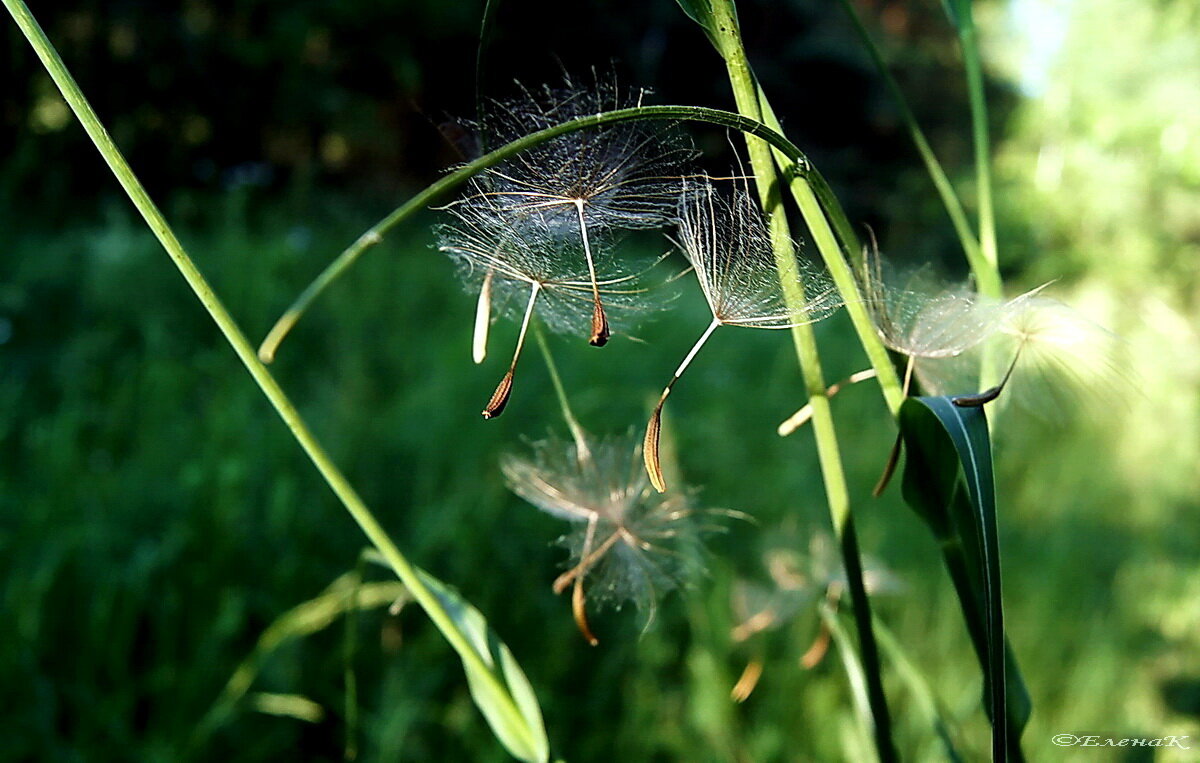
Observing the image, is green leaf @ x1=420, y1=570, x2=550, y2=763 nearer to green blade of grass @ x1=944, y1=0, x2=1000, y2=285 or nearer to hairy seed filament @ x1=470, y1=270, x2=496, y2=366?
hairy seed filament @ x1=470, y1=270, x2=496, y2=366

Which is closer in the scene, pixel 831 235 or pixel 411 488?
pixel 831 235

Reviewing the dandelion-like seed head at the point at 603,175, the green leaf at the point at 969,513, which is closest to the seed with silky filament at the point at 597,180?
the dandelion-like seed head at the point at 603,175

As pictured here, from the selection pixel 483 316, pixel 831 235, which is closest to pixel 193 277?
A: pixel 483 316

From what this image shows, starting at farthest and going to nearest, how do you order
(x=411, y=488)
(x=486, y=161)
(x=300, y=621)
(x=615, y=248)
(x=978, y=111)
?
(x=411, y=488) → (x=300, y=621) → (x=978, y=111) → (x=615, y=248) → (x=486, y=161)

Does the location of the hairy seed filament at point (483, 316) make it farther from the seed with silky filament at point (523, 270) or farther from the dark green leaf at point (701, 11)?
Result: the dark green leaf at point (701, 11)

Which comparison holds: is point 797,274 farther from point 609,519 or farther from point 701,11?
point 609,519

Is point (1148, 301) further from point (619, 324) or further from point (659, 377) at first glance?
point (619, 324)
